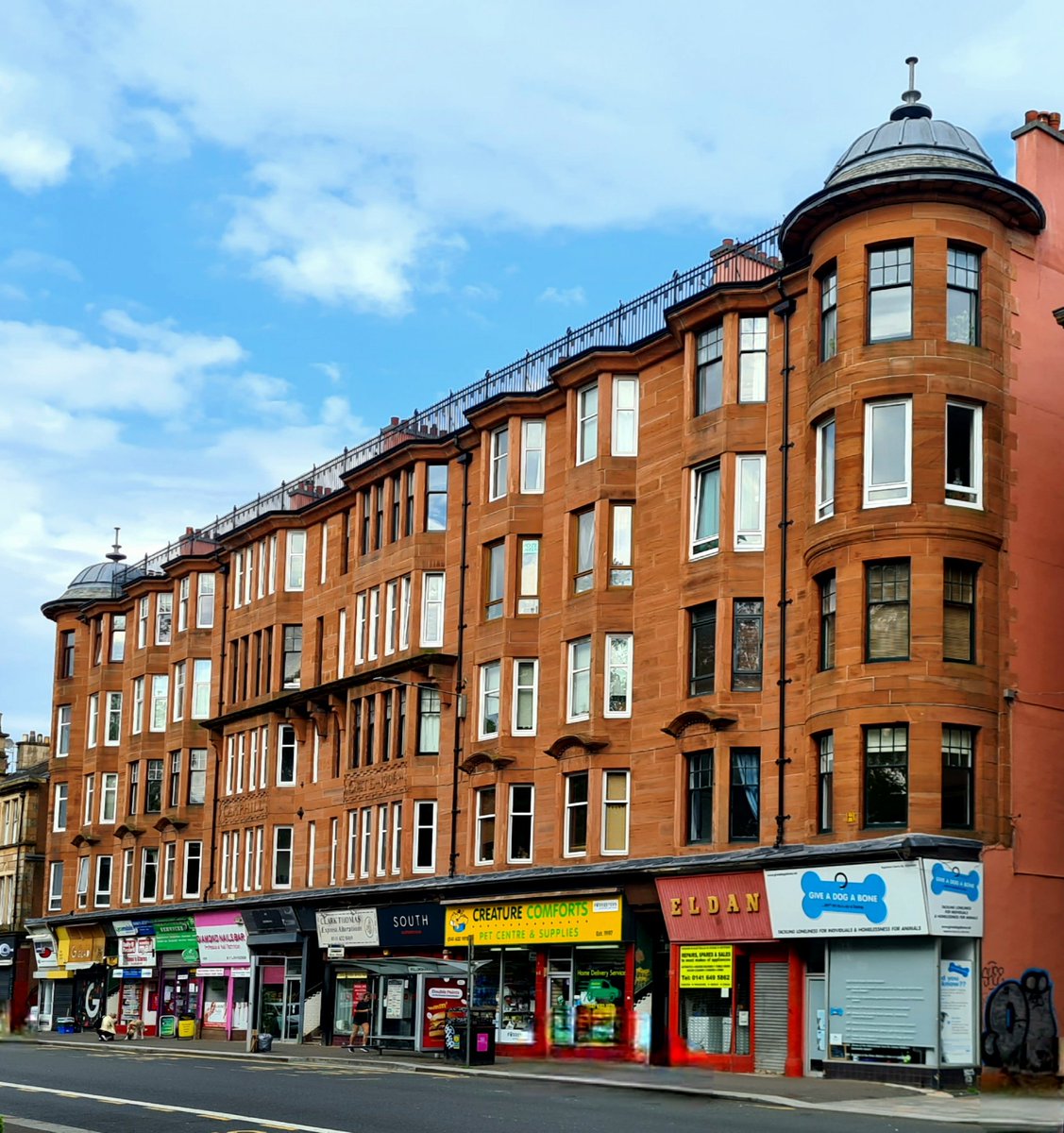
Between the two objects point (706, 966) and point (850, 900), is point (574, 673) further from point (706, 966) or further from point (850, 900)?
point (850, 900)

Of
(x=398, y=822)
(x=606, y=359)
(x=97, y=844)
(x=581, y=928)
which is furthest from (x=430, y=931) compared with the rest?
(x=97, y=844)

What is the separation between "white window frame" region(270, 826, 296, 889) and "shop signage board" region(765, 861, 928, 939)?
24.3m

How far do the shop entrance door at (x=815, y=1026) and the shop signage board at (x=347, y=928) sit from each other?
57.3 ft

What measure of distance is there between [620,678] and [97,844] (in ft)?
115

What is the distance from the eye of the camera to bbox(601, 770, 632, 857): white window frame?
135ft

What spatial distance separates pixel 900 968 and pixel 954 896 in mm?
1776

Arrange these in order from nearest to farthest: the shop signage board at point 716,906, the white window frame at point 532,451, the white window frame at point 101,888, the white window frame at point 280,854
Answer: the shop signage board at point 716,906 < the white window frame at point 532,451 < the white window frame at point 280,854 < the white window frame at point 101,888

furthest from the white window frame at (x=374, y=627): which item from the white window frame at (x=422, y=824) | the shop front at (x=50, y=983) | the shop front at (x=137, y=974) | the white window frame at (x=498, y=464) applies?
the shop front at (x=50, y=983)

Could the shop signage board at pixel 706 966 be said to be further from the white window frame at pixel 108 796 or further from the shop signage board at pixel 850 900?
the white window frame at pixel 108 796

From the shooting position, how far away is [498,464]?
47594mm

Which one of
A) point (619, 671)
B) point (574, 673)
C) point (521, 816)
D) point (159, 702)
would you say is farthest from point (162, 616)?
point (619, 671)

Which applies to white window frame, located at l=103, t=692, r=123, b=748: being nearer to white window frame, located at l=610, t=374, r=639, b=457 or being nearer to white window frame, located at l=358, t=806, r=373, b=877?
white window frame, located at l=358, t=806, r=373, b=877

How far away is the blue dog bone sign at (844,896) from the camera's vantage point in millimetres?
32719

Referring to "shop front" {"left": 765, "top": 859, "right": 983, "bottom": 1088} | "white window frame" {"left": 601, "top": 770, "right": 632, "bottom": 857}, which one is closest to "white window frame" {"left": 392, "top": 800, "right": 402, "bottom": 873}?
"white window frame" {"left": 601, "top": 770, "right": 632, "bottom": 857}
